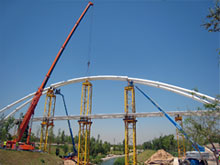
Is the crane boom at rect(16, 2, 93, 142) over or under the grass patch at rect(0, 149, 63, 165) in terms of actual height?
over

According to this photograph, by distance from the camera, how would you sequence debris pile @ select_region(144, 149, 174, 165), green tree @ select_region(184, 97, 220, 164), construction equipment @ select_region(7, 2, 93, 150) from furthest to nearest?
debris pile @ select_region(144, 149, 174, 165), construction equipment @ select_region(7, 2, 93, 150), green tree @ select_region(184, 97, 220, 164)

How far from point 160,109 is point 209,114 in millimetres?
18125

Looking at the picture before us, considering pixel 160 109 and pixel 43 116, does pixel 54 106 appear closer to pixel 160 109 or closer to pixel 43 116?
pixel 43 116

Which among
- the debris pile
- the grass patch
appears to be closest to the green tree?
the grass patch

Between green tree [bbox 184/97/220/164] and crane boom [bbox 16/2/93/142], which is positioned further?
crane boom [bbox 16/2/93/142]

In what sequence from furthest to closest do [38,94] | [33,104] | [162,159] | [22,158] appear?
[162,159], [38,94], [33,104], [22,158]

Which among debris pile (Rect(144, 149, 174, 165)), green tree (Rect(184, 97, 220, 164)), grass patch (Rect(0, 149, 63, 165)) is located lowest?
debris pile (Rect(144, 149, 174, 165))

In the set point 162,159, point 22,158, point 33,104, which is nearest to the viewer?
point 22,158

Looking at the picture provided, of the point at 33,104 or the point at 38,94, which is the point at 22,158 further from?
the point at 38,94

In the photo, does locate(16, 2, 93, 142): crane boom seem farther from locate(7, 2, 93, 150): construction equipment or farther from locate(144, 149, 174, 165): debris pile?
locate(144, 149, 174, 165): debris pile

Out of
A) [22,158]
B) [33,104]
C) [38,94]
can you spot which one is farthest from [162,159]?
[38,94]

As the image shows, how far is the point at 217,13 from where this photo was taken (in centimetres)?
763

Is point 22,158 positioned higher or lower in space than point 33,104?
lower

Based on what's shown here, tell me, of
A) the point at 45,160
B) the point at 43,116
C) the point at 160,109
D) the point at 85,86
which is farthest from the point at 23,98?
the point at 160,109
